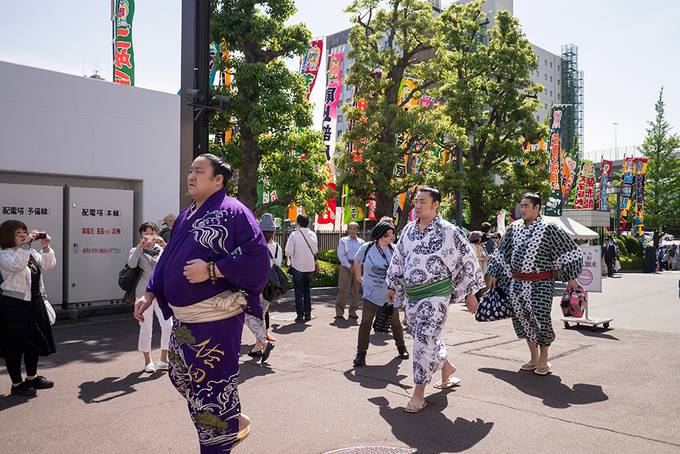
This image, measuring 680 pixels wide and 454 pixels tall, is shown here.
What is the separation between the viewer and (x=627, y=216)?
120 feet

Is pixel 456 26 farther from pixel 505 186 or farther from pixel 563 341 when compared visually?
pixel 563 341

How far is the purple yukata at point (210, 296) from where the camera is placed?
9.70 feet

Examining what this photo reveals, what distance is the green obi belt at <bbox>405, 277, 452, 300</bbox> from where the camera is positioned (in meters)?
5.07

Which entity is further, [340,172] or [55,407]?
[340,172]

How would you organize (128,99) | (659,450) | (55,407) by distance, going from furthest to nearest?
(128,99)
(55,407)
(659,450)

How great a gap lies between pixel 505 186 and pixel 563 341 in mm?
13917

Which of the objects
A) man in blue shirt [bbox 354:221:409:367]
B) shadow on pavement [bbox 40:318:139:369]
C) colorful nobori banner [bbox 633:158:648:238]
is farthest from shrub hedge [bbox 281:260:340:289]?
colorful nobori banner [bbox 633:158:648:238]

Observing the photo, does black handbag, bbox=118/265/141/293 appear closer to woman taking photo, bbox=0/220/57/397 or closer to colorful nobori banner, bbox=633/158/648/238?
woman taking photo, bbox=0/220/57/397

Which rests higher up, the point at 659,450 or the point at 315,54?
the point at 315,54

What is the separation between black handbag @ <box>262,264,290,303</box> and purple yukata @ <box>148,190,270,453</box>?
2.59 meters

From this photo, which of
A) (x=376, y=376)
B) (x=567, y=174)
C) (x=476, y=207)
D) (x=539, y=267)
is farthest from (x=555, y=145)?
(x=376, y=376)

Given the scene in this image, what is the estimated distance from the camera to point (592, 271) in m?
10.9

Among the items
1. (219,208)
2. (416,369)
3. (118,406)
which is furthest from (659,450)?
(118,406)

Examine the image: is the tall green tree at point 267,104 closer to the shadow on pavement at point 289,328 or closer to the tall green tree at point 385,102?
the tall green tree at point 385,102
